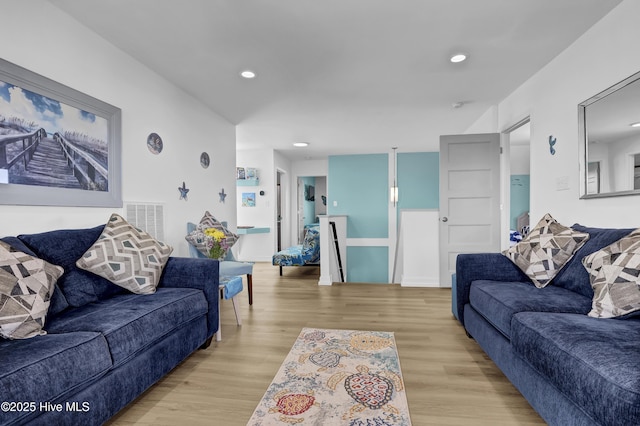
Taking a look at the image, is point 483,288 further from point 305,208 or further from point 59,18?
point 305,208

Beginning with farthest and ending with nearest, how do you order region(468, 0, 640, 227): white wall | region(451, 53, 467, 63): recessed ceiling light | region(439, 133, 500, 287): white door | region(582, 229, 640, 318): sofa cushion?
region(439, 133, 500, 287): white door, region(451, 53, 467, 63): recessed ceiling light, region(468, 0, 640, 227): white wall, region(582, 229, 640, 318): sofa cushion

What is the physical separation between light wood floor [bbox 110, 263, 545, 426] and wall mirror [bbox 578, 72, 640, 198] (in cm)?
143

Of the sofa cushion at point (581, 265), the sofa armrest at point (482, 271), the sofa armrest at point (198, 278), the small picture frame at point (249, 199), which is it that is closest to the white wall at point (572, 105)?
the sofa cushion at point (581, 265)

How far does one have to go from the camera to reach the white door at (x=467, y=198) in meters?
3.85

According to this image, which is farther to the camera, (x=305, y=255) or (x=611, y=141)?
(x=305, y=255)

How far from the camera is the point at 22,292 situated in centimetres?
138

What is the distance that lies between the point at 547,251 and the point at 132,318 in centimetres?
259

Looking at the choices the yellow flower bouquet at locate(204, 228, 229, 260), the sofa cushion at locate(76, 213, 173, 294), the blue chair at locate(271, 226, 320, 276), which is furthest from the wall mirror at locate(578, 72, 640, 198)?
the blue chair at locate(271, 226, 320, 276)

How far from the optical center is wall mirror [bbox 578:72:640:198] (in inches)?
74.4

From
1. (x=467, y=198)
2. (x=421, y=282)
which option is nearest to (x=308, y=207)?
(x=421, y=282)

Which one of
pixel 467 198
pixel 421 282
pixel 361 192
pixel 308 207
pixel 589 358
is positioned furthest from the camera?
pixel 308 207

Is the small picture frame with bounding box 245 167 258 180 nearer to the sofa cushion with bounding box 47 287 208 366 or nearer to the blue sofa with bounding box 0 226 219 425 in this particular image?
the blue sofa with bounding box 0 226 219 425

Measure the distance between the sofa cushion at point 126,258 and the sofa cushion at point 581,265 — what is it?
8.80 ft

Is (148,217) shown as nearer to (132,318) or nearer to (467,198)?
(132,318)
